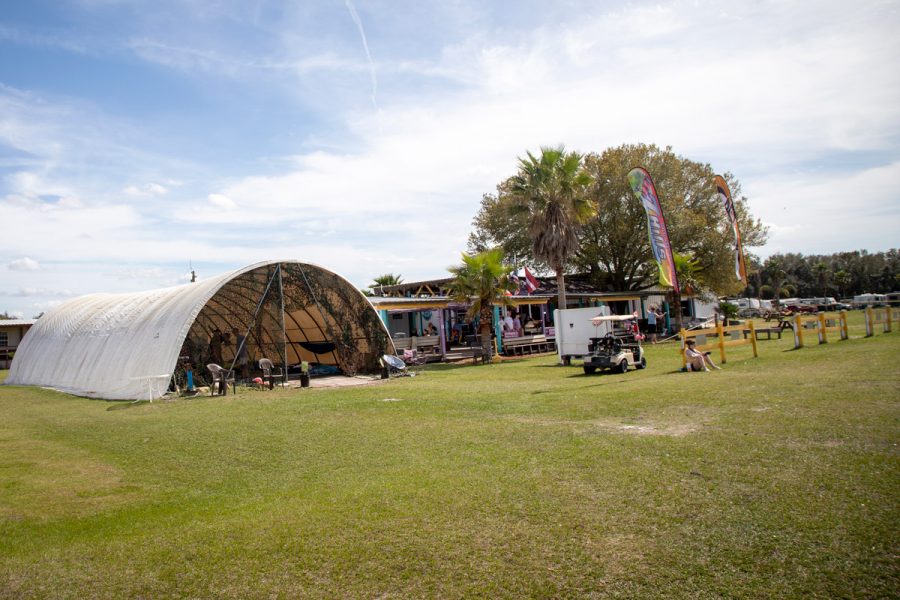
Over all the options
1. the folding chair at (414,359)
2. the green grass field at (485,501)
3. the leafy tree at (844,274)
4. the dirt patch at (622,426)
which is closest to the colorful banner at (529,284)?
the folding chair at (414,359)

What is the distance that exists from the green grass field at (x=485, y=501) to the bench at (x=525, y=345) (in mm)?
16400

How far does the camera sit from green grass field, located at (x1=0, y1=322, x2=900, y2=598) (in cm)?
432

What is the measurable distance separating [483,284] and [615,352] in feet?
26.6

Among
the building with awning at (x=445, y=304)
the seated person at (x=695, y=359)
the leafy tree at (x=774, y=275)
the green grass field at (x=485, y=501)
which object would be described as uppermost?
the leafy tree at (x=774, y=275)

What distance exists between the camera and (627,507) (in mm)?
5500

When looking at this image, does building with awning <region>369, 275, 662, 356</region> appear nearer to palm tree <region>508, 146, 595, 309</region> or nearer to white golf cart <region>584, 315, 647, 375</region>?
palm tree <region>508, 146, 595, 309</region>

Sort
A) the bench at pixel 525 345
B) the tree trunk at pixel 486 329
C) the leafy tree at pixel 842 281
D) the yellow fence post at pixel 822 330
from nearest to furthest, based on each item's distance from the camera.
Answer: the yellow fence post at pixel 822 330 → the tree trunk at pixel 486 329 → the bench at pixel 525 345 → the leafy tree at pixel 842 281

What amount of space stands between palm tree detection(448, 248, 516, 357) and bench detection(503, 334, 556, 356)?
2.97 m

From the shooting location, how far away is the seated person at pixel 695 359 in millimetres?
15719

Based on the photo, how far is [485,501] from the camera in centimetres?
594

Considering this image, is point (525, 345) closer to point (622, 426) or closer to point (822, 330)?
point (822, 330)

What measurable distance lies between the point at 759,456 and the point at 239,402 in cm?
1217

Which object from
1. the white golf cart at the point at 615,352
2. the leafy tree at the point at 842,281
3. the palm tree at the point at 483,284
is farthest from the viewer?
the leafy tree at the point at 842,281

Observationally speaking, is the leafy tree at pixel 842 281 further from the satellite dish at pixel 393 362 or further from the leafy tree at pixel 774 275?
the satellite dish at pixel 393 362
